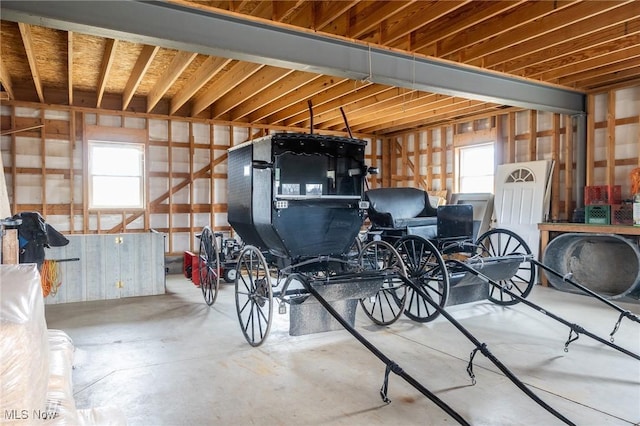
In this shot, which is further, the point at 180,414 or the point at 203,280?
the point at 203,280

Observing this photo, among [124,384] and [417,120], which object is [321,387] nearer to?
[124,384]

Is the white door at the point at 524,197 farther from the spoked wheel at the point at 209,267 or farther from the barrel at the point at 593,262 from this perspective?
the spoked wheel at the point at 209,267

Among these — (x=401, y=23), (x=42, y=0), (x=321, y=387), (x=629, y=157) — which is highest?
(x=401, y=23)

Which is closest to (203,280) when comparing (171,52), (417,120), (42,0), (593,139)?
(171,52)

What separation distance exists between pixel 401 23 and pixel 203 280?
4058 mm

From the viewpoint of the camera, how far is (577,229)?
5859mm

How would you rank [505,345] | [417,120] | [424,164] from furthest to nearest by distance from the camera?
1. [424,164]
2. [417,120]
3. [505,345]

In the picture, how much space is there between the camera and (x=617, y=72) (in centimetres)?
575

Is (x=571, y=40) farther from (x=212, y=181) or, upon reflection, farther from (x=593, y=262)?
(x=212, y=181)

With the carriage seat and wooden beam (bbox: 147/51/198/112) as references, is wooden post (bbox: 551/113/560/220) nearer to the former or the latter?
the carriage seat

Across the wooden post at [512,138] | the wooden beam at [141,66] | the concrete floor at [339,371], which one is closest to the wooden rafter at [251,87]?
the wooden beam at [141,66]

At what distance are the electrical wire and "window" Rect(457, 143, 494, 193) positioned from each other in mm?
7190

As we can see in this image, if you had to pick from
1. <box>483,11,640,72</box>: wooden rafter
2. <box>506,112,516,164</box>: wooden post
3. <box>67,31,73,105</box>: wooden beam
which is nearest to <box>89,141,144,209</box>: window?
<box>67,31,73,105</box>: wooden beam

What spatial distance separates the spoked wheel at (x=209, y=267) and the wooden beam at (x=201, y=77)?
2023 mm
